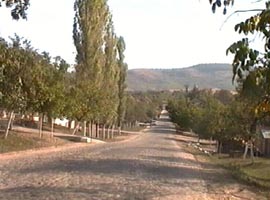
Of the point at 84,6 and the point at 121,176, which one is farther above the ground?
the point at 84,6

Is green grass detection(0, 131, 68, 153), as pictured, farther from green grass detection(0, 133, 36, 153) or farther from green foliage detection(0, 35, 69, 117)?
green foliage detection(0, 35, 69, 117)

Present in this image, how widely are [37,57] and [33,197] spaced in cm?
2956

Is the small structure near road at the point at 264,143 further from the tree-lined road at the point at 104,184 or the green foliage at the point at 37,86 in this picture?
the tree-lined road at the point at 104,184

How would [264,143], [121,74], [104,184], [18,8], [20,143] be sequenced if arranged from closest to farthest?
1. [18,8]
2. [104,184]
3. [20,143]
4. [264,143]
5. [121,74]

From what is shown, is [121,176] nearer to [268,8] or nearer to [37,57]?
[268,8]

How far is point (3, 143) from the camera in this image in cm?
3847

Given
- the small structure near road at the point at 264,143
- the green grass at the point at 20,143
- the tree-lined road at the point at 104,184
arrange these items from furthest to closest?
the small structure near road at the point at 264,143, the green grass at the point at 20,143, the tree-lined road at the point at 104,184

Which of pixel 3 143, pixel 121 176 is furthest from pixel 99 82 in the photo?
pixel 121 176

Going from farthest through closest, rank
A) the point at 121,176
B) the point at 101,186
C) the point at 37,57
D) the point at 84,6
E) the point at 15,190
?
the point at 84,6
the point at 37,57
the point at 121,176
the point at 101,186
the point at 15,190

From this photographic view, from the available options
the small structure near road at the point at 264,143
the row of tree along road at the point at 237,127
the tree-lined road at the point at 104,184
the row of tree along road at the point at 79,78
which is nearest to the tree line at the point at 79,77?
the row of tree along road at the point at 79,78

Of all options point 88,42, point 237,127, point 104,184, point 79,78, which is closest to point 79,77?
point 79,78

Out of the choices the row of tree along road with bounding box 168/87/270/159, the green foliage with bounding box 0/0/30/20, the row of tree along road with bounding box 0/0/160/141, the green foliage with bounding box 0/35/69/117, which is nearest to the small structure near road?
the row of tree along road with bounding box 168/87/270/159

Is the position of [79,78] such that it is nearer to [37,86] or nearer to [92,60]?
[92,60]

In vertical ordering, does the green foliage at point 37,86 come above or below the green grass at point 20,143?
above
